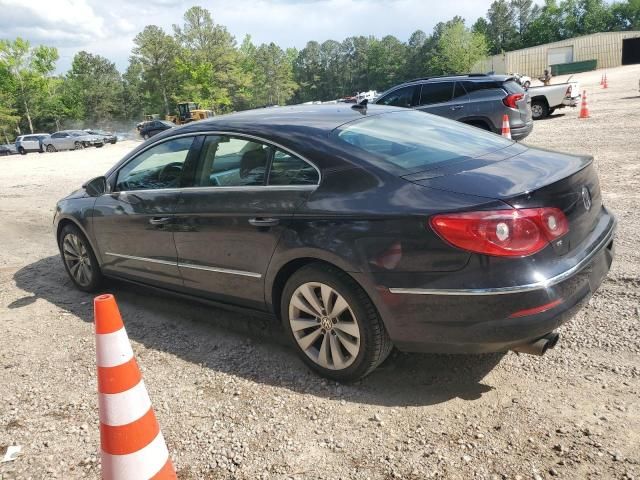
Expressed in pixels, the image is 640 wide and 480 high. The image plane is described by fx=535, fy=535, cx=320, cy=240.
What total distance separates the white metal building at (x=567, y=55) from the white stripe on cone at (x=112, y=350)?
9941 centimetres

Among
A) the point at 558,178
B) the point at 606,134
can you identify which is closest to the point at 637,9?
the point at 606,134

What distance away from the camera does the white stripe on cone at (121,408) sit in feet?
6.97

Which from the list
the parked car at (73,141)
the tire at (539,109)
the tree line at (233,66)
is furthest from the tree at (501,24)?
the tire at (539,109)

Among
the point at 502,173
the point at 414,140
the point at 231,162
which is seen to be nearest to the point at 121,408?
the point at 231,162

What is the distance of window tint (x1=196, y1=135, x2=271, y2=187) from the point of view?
343cm

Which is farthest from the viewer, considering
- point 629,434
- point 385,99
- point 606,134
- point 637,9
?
point 637,9

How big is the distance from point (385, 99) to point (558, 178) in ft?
35.9

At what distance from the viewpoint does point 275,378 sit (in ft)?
10.9

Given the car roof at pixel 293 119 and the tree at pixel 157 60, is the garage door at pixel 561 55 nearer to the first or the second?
the tree at pixel 157 60

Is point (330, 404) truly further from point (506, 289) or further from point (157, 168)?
point (157, 168)

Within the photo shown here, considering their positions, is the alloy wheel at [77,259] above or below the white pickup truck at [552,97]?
below

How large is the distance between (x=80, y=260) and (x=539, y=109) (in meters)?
17.3

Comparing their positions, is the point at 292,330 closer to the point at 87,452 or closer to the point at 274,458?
the point at 274,458

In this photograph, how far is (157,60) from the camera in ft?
244
